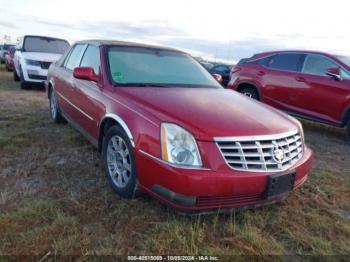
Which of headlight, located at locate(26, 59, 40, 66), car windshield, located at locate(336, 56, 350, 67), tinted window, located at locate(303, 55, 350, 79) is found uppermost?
car windshield, located at locate(336, 56, 350, 67)

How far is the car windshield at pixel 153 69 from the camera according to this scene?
3523 millimetres

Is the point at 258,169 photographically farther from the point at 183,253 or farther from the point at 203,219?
the point at 183,253

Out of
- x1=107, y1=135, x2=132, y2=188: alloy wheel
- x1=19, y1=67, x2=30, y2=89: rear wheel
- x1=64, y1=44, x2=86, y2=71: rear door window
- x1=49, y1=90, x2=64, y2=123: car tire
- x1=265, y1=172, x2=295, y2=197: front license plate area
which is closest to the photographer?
x1=265, y1=172, x2=295, y2=197: front license plate area

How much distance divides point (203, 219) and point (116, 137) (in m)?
1.10

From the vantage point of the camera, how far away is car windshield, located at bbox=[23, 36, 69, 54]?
10.1m

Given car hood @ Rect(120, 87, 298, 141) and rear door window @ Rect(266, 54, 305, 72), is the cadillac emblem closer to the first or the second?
car hood @ Rect(120, 87, 298, 141)

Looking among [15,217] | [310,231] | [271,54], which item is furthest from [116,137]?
[271,54]

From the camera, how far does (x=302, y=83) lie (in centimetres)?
630

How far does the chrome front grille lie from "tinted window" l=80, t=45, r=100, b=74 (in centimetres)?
195

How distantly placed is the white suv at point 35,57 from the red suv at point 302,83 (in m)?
5.50

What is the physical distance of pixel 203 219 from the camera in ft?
9.05

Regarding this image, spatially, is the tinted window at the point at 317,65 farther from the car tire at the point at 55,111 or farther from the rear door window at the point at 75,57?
the car tire at the point at 55,111

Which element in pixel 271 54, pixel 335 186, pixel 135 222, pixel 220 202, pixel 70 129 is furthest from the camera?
pixel 271 54

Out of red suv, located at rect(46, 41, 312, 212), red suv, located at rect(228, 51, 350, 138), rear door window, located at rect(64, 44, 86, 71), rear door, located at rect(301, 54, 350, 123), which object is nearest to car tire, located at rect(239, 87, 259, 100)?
red suv, located at rect(228, 51, 350, 138)
